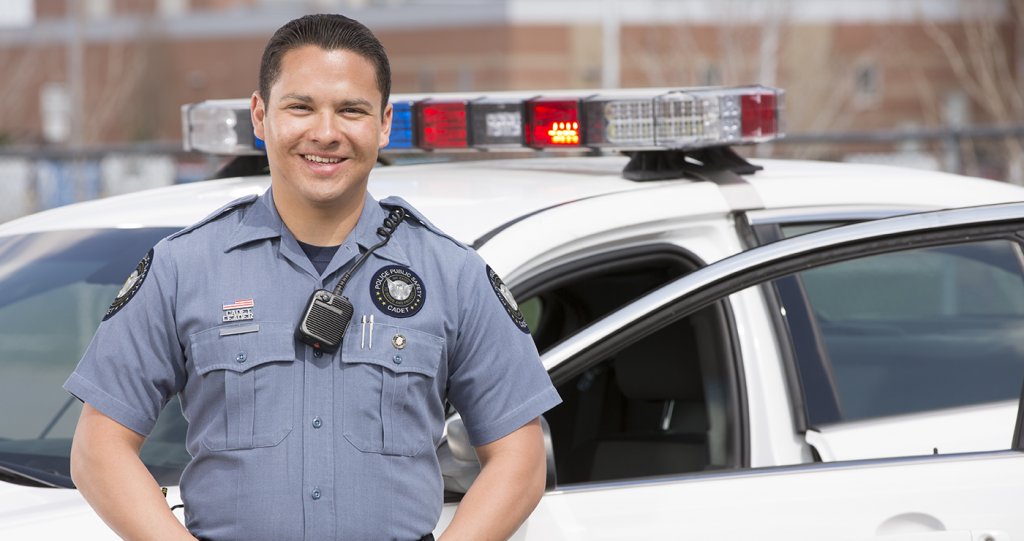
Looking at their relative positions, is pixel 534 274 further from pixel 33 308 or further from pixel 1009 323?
pixel 1009 323

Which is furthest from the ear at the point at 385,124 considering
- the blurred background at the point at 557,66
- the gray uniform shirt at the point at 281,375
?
the blurred background at the point at 557,66

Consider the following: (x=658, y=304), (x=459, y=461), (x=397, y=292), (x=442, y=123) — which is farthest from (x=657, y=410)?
(x=397, y=292)

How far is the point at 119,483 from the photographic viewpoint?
1.34 meters

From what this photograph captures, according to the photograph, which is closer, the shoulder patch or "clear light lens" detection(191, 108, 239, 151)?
the shoulder patch

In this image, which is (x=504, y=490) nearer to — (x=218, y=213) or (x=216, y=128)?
(x=218, y=213)

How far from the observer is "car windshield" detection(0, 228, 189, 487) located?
209 cm

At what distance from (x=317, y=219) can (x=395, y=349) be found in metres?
0.22

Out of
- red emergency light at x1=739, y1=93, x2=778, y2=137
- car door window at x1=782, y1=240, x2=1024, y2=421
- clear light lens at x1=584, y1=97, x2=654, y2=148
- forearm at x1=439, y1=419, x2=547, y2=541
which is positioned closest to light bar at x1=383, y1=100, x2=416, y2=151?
clear light lens at x1=584, y1=97, x2=654, y2=148

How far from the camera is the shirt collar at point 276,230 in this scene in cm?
143

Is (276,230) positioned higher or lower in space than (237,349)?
higher

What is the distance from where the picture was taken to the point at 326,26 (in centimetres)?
142

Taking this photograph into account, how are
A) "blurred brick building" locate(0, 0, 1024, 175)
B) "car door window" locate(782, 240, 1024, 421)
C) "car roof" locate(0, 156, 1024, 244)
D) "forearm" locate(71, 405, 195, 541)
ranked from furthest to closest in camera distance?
"blurred brick building" locate(0, 0, 1024, 175) < "car door window" locate(782, 240, 1024, 421) < "car roof" locate(0, 156, 1024, 244) < "forearm" locate(71, 405, 195, 541)

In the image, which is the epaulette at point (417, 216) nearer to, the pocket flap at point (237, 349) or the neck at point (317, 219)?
the neck at point (317, 219)

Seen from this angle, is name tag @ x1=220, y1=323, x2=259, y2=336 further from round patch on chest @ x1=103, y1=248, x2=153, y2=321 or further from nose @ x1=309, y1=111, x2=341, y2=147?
nose @ x1=309, y1=111, x2=341, y2=147
